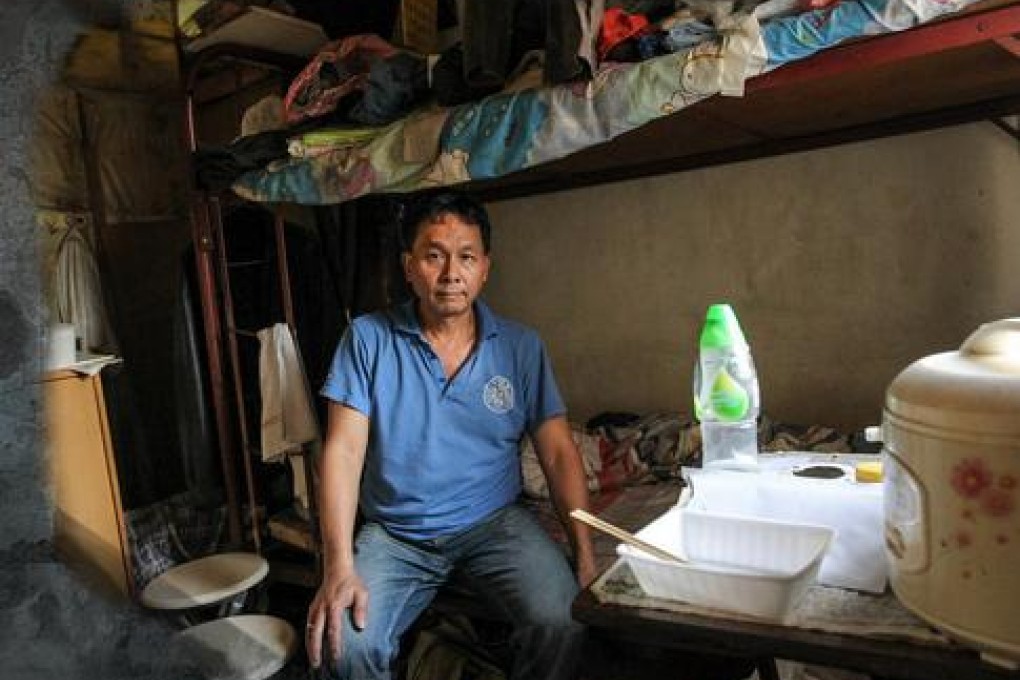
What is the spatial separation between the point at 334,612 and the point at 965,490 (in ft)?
3.81

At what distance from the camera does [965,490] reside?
0.63 metres

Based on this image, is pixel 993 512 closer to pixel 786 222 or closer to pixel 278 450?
pixel 786 222

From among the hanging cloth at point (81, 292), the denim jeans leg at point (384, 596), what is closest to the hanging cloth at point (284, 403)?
the denim jeans leg at point (384, 596)

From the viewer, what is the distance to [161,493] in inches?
130

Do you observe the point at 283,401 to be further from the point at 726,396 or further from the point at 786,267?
the point at 786,267

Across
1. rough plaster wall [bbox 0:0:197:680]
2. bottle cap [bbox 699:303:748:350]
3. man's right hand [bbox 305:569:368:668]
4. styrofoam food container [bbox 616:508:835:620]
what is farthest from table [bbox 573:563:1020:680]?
rough plaster wall [bbox 0:0:197:680]

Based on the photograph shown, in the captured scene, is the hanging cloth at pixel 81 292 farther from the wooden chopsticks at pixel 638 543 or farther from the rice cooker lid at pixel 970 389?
the rice cooker lid at pixel 970 389

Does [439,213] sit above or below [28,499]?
above

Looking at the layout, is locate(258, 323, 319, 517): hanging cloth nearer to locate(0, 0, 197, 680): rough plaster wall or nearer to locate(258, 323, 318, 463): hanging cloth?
locate(258, 323, 318, 463): hanging cloth

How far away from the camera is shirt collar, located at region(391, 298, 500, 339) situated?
1.74 metres

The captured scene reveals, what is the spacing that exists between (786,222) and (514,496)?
1285 mm

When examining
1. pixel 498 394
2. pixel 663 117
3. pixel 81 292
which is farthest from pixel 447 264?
pixel 81 292

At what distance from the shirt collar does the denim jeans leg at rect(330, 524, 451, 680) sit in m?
0.49

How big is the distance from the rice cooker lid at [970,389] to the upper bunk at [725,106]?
74cm
